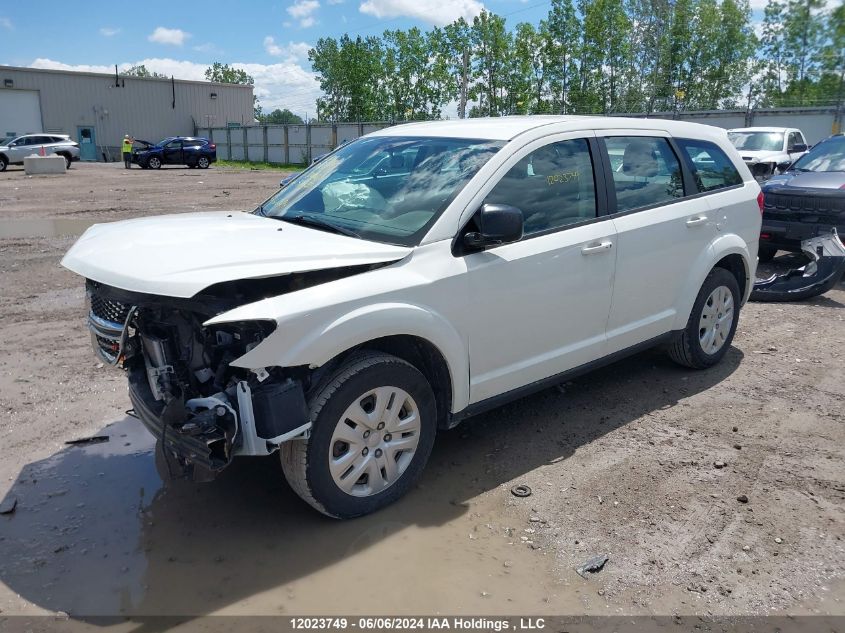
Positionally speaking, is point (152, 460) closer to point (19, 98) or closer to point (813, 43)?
point (19, 98)

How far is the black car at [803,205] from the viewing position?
8625mm

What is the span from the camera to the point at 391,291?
3.38m

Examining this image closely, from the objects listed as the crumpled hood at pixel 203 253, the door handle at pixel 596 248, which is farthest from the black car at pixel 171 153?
the door handle at pixel 596 248

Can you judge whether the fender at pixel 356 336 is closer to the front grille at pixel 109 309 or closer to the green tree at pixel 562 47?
the front grille at pixel 109 309

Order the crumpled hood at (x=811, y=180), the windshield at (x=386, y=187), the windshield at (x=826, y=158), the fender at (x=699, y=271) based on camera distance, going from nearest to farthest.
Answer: the windshield at (x=386, y=187) < the fender at (x=699, y=271) < the crumpled hood at (x=811, y=180) < the windshield at (x=826, y=158)

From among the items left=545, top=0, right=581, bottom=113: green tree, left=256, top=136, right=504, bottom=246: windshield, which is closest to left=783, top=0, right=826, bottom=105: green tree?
left=545, top=0, right=581, bottom=113: green tree

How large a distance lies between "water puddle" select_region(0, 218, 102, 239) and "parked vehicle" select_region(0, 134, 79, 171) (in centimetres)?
2233

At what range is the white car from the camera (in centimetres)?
311

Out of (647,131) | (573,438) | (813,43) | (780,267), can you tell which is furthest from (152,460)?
(813,43)

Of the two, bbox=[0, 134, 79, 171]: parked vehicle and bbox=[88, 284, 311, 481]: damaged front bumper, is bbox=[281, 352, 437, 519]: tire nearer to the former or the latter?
bbox=[88, 284, 311, 481]: damaged front bumper

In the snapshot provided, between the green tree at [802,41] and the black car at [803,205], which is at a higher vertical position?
the green tree at [802,41]

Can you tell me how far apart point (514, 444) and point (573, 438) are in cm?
39

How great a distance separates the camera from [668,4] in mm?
59781

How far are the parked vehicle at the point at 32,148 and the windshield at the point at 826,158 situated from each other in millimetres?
33367
